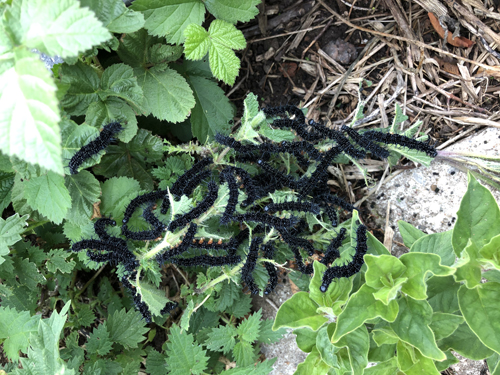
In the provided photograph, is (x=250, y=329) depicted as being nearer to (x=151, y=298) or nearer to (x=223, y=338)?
(x=223, y=338)

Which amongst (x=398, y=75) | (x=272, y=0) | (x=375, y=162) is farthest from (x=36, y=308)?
(x=398, y=75)

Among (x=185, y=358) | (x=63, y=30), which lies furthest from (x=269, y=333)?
(x=63, y=30)

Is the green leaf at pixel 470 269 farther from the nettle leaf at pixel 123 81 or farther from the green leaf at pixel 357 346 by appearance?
the nettle leaf at pixel 123 81

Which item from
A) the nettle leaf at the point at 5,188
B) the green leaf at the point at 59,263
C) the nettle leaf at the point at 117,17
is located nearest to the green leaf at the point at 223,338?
the green leaf at the point at 59,263

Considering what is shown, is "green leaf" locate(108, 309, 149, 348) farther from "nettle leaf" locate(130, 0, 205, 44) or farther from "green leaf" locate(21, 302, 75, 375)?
"nettle leaf" locate(130, 0, 205, 44)

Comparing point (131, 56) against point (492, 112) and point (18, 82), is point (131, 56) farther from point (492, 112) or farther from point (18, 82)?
point (492, 112)
